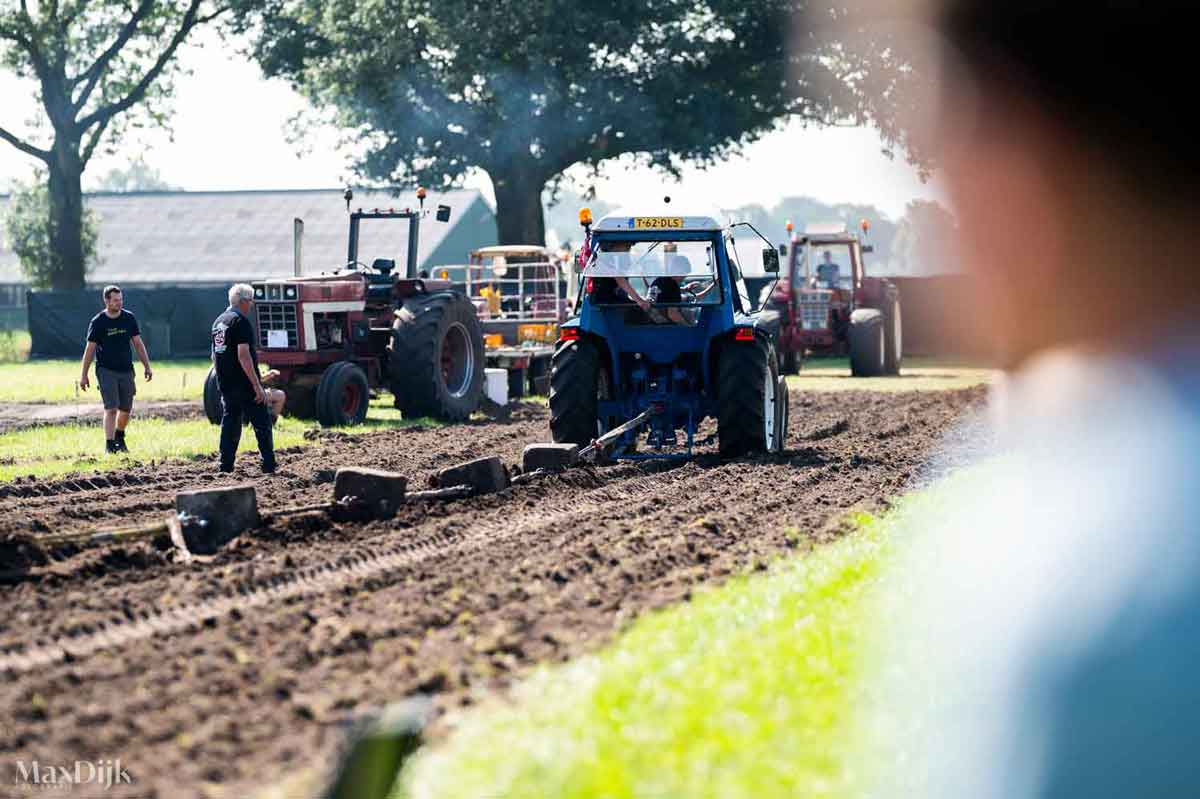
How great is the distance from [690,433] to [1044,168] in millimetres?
13320

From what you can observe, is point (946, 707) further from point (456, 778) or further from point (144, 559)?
point (144, 559)

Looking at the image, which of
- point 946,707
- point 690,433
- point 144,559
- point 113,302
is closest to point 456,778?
point 946,707

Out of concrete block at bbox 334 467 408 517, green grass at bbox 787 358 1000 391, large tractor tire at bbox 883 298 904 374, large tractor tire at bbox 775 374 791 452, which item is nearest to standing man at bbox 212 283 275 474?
concrete block at bbox 334 467 408 517

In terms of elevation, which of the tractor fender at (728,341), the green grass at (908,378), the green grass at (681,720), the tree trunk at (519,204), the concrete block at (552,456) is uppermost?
the tree trunk at (519,204)

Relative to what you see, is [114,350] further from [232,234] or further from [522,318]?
[232,234]

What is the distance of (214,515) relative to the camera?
9711 mm

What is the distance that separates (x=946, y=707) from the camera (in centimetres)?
646

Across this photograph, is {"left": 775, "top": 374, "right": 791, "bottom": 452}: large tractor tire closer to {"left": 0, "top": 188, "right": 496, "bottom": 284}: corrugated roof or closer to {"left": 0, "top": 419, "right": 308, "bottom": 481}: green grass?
{"left": 0, "top": 419, "right": 308, "bottom": 481}: green grass

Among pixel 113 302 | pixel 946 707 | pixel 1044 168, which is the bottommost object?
pixel 946 707

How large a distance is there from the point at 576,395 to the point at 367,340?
19.2 ft

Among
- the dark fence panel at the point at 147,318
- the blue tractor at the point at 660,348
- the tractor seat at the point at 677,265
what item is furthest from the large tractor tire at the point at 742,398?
the dark fence panel at the point at 147,318

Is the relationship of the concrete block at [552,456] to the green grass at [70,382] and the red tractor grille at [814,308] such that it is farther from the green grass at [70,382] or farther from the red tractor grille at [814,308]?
the red tractor grille at [814,308]

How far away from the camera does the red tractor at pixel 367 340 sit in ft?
61.2

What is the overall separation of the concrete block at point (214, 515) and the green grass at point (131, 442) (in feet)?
16.1
